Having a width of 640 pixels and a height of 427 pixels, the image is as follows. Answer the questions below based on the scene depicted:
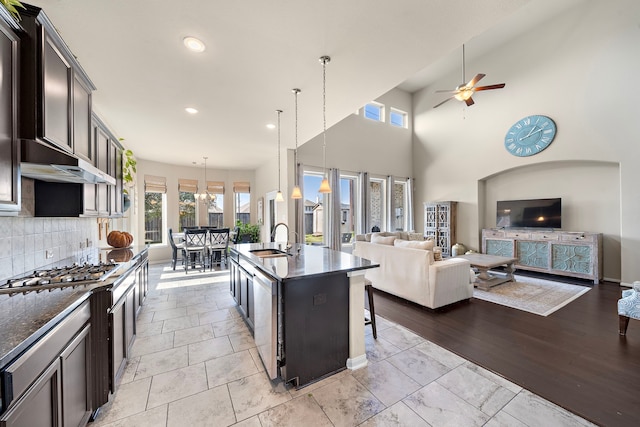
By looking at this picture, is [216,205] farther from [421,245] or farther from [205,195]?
[421,245]

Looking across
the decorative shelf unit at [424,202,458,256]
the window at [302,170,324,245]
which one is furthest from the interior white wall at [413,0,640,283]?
the window at [302,170,324,245]

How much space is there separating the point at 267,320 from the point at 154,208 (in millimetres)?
6891

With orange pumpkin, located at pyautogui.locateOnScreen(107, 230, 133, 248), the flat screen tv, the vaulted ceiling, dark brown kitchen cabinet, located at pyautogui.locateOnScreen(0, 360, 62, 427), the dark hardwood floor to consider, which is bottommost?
the dark hardwood floor

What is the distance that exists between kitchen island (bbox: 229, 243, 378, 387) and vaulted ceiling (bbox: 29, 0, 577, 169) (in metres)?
2.08

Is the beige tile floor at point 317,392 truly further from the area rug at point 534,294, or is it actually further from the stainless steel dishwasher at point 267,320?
the area rug at point 534,294

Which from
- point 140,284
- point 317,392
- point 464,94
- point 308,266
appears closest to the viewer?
point 317,392

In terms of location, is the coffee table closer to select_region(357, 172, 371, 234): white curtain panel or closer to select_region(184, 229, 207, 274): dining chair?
select_region(357, 172, 371, 234): white curtain panel

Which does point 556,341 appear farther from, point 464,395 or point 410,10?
point 410,10

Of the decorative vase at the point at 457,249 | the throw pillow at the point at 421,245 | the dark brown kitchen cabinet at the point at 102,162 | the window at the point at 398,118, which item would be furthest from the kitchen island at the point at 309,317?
the window at the point at 398,118

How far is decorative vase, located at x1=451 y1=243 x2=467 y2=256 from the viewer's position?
263 inches

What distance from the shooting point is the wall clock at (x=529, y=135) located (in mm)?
5488

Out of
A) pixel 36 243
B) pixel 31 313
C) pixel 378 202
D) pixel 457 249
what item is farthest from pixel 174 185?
pixel 457 249

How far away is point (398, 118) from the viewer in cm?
857

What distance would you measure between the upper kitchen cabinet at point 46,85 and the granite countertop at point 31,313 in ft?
2.99
